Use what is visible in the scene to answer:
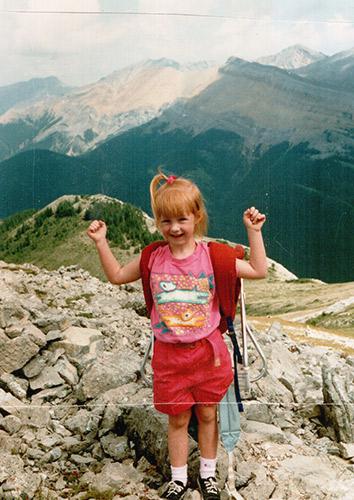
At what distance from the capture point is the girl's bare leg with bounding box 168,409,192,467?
3.13 m

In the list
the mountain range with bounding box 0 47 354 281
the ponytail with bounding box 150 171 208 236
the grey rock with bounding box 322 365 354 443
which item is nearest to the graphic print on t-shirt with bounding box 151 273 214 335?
the ponytail with bounding box 150 171 208 236

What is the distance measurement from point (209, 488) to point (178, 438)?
0.31 metres

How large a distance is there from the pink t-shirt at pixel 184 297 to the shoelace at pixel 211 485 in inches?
31.1

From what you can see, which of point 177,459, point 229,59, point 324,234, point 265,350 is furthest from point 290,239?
point 177,459

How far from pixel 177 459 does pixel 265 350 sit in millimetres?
2497

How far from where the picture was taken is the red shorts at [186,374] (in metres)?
3.01

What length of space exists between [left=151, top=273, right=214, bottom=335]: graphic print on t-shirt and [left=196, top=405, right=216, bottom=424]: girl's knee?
43 centimetres

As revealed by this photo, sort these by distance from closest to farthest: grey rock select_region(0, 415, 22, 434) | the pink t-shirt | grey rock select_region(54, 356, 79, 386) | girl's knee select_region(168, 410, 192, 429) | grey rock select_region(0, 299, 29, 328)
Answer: the pink t-shirt, girl's knee select_region(168, 410, 192, 429), grey rock select_region(0, 415, 22, 434), grey rock select_region(54, 356, 79, 386), grey rock select_region(0, 299, 29, 328)

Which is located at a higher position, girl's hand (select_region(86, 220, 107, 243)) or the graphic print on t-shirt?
girl's hand (select_region(86, 220, 107, 243))

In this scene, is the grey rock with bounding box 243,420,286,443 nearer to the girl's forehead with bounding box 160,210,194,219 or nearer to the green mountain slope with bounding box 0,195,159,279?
the green mountain slope with bounding box 0,195,159,279

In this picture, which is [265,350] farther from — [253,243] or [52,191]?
[253,243]

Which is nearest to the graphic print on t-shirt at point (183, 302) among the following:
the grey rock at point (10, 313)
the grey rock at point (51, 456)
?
the grey rock at point (51, 456)

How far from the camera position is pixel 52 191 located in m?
5.07

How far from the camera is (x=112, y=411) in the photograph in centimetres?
402
